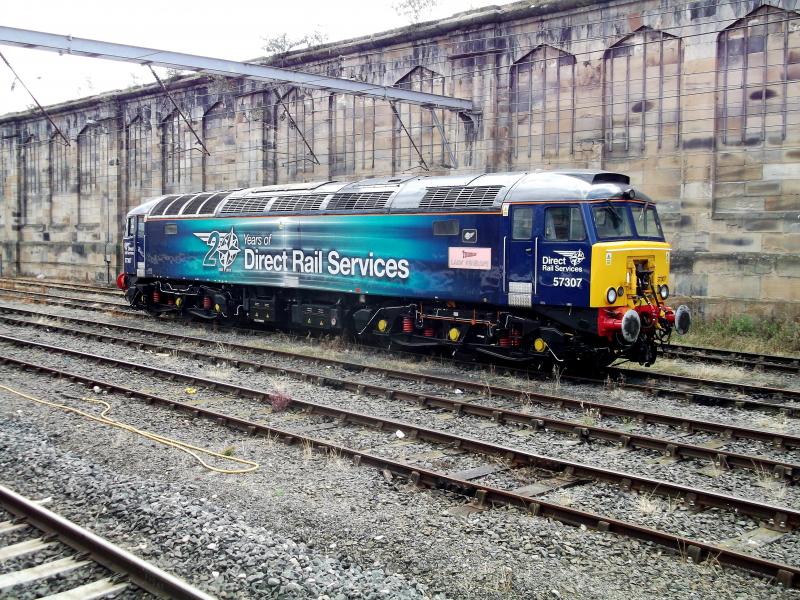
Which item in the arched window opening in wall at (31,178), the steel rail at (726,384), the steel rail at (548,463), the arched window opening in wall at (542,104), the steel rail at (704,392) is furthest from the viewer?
the arched window opening in wall at (31,178)

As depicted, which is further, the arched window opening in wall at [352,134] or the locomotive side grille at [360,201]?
the arched window opening in wall at [352,134]

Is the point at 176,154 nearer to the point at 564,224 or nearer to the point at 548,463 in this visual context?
the point at 564,224

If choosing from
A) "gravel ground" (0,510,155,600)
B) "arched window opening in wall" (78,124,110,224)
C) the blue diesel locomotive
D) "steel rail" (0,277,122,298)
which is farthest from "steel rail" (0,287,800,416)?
"arched window opening in wall" (78,124,110,224)

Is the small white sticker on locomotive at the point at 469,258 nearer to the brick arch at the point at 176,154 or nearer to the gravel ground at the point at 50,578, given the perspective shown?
the gravel ground at the point at 50,578

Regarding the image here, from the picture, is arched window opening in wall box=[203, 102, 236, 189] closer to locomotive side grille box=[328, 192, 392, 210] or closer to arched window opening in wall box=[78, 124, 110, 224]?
arched window opening in wall box=[78, 124, 110, 224]

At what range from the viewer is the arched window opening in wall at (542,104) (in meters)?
20.8

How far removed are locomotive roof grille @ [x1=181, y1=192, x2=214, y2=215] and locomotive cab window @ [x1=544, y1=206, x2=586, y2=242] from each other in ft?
35.4

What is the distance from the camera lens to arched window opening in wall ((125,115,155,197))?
3456 cm

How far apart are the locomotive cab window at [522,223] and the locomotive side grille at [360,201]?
3.21m

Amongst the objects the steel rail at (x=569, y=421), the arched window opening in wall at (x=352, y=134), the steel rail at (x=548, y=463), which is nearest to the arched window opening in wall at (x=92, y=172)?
the arched window opening in wall at (x=352, y=134)

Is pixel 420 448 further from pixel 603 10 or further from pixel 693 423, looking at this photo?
pixel 603 10

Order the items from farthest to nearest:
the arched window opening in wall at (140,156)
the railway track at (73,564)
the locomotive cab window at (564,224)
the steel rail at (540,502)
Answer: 1. the arched window opening in wall at (140,156)
2. the locomotive cab window at (564,224)
3. the steel rail at (540,502)
4. the railway track at (73,564)

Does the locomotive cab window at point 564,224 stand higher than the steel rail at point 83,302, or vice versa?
the locomotive cab window at point 564,224

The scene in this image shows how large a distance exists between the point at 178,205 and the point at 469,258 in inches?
412
